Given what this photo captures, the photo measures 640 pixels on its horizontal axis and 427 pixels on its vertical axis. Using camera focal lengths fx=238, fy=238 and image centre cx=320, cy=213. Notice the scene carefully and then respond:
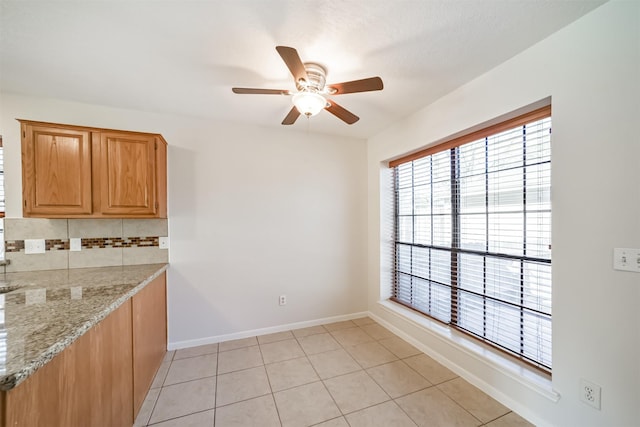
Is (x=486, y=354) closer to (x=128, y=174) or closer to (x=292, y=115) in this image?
(x=292, y=115)

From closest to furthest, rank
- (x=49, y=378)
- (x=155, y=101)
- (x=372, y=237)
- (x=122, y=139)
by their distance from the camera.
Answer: (x=49, y=378)
(x=122, y=139)
(x=155, y=101)
(x=372, y=237)

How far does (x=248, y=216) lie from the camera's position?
2.76 meters

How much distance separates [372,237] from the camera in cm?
324

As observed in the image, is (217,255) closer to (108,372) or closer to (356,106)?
(108,372)

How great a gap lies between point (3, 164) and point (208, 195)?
5.24ft

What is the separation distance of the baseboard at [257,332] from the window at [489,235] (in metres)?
0.91

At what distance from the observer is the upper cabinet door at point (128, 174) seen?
204cm

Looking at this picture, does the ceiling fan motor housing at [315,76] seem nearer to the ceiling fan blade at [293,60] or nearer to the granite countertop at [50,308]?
the ceiling fan blade at [293,60]

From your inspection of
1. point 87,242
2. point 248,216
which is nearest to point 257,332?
point 248,216

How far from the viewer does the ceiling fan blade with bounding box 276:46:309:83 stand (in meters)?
1.18

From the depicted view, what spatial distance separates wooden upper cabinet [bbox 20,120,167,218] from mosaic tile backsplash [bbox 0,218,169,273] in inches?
12.3

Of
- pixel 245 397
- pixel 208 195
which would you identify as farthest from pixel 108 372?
pixel 208 195

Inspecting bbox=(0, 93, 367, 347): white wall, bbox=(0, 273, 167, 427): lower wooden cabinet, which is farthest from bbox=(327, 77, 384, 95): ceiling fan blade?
bbox=(0, 273, 167, 427): lower wooden cabinet

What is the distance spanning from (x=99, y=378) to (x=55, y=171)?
1696mm
